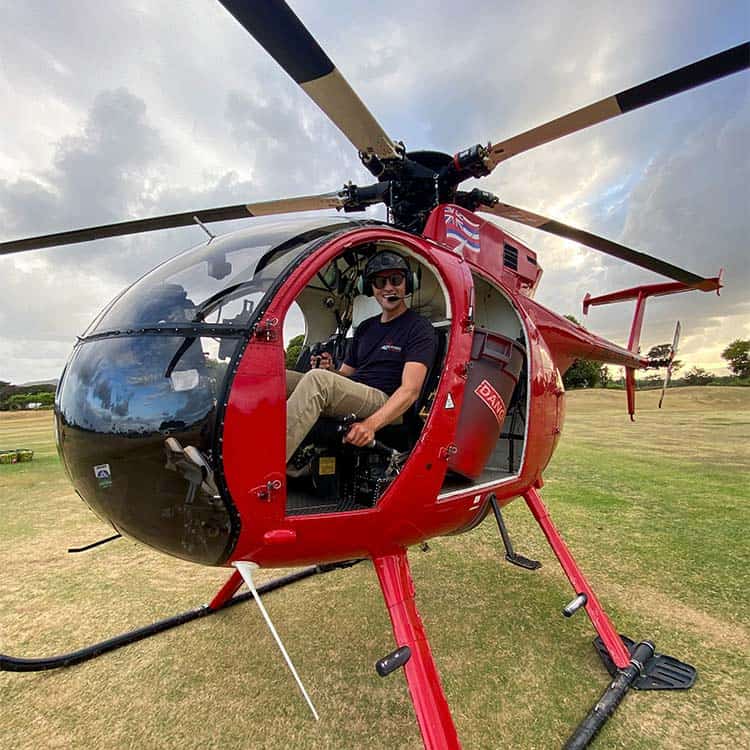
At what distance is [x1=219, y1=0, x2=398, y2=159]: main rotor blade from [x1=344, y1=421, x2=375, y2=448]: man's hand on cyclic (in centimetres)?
163

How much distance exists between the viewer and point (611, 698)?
263 cm

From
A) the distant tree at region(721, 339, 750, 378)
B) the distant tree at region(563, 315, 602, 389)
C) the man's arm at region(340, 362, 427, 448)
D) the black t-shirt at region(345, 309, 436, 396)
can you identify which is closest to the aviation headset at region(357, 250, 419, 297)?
the black t-shirt at region(345, 309, 436, 396)

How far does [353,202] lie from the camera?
367 cm

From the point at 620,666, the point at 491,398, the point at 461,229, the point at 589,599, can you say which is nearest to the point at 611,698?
the point at 620,666

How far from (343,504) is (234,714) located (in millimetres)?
1467

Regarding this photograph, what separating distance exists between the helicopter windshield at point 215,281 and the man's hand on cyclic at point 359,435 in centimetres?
67

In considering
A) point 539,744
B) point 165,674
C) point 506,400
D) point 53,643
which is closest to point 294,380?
point 506,400

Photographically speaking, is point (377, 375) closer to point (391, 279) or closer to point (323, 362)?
point (391, 279)

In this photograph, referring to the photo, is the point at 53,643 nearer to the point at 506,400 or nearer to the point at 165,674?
the point at 165,674

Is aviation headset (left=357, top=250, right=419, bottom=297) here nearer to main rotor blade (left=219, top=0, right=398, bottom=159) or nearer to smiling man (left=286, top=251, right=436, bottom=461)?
smiling man (left=286, top=251, right=436, bottom=461)

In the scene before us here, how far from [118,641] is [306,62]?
151 inches

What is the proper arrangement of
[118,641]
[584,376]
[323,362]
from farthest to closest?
1. [584,376]
2. [323,362]
3. [118,641]

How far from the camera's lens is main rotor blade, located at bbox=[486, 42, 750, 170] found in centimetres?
235

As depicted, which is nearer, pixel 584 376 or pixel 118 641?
pixel 118 641
